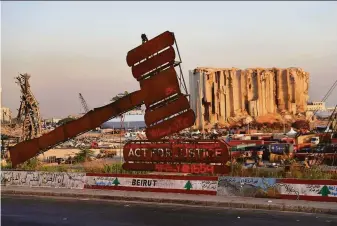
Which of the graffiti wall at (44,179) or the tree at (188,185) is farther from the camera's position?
the graffiti wall at (44,179)

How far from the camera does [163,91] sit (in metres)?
24.0

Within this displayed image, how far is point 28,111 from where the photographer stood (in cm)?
3522

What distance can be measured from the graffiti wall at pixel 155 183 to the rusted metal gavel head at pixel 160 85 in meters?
2.38

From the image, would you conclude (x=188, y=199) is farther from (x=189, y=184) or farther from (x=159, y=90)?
(x=159, y=90)

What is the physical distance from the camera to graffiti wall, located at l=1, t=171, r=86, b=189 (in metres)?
26.2

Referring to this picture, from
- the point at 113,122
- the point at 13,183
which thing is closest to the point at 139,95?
the point at 13,183

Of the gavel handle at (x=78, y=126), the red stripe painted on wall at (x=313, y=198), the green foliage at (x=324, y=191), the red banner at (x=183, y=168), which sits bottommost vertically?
the red stripe painted on wall at (x=313, y=198)

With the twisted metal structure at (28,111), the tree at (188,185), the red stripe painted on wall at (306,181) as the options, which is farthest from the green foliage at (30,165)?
the red stripe painted on wall at (306,181)

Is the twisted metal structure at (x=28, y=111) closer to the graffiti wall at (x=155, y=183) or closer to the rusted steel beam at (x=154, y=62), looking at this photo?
the graffiti wall at (x=155, y=183)

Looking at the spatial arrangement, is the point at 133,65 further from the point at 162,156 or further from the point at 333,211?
the point at 333,211

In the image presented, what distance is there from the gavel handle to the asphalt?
7.22 feet

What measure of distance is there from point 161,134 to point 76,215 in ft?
23.1

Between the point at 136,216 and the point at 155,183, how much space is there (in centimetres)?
545

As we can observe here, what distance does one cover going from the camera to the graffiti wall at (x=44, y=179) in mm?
26203
